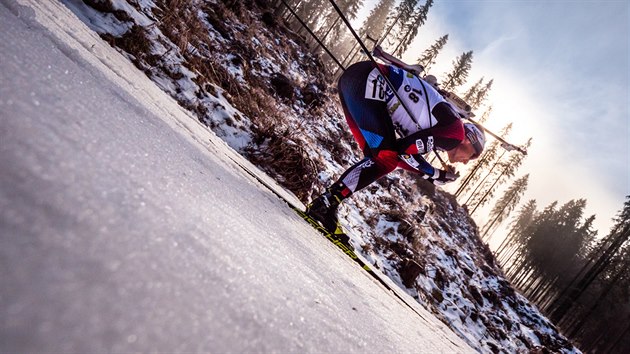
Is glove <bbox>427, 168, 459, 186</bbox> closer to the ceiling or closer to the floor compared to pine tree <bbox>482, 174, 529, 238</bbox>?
closer to the floor

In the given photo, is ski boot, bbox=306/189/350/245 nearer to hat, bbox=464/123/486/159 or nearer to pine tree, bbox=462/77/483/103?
hat, bbox=464/123/486/159

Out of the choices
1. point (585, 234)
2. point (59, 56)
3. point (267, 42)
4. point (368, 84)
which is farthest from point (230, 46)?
point (585, 234)

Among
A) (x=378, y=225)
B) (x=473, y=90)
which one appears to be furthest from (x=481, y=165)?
(x=378, y=225)

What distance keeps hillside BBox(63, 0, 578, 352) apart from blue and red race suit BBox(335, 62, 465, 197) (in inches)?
54.5

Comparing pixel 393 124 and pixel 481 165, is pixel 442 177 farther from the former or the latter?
pixel 481 165

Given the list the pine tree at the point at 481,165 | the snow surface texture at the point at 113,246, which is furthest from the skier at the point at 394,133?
the pine tree at the point at 481,165

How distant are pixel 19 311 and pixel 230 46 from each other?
8.40m

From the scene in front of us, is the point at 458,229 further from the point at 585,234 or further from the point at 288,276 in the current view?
the point at 585,234

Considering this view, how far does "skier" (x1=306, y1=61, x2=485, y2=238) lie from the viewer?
337cm

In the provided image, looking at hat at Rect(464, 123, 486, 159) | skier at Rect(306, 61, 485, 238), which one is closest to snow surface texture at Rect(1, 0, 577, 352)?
skier at Rect(306, 61, 485, 238)

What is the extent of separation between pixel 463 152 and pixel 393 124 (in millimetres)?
901

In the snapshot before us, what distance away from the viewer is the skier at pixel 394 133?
3.37 metres

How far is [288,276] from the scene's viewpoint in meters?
0.96

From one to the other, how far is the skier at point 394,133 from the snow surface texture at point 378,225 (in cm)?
170
